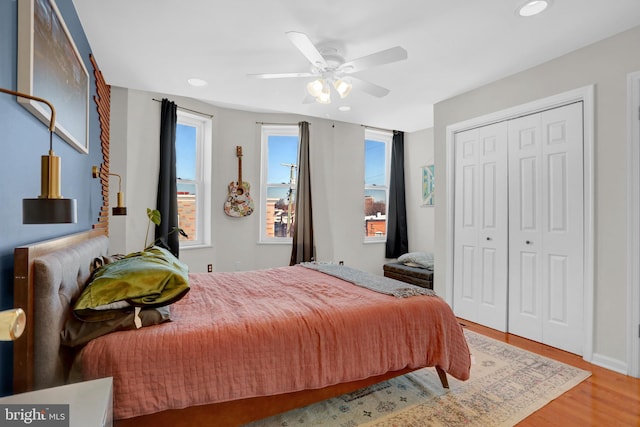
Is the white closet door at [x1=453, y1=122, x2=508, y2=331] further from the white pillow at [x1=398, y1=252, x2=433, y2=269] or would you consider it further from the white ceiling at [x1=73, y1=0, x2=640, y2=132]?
the white pillow at [x1=398, y1=252, x2=433, y2=269]

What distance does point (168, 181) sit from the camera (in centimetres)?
375

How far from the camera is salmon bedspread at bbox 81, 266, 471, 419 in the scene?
51.8 inches

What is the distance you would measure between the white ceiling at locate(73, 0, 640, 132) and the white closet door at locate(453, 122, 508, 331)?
672mm

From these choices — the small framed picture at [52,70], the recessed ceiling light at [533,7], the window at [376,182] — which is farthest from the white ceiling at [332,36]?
the window at [376,182]

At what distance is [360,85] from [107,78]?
2.44 metres

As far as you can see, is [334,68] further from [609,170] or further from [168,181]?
[168,181]

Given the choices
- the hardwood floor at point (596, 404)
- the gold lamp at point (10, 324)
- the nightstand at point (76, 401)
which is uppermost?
the gold lamp at point (10, 324)

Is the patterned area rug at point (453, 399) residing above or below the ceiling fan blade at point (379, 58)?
below

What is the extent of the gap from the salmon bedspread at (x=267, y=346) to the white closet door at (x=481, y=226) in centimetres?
153

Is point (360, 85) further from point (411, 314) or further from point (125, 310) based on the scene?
point (125, 310)

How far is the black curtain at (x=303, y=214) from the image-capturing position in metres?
4.65

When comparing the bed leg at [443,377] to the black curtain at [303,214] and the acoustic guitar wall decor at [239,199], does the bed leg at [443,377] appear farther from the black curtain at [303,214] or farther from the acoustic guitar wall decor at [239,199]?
the acoustic guitar wall decor at [239,199]

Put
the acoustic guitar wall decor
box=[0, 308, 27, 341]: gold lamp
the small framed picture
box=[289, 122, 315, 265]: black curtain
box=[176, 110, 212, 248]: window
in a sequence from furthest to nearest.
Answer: box=[289, 122, 315, 265]: black curtain, the acoustic guitar wall decor, box=[176, 110, 212, 248]: window, the small framed picture, box=[0, 308, 27, 341]: gold lamp

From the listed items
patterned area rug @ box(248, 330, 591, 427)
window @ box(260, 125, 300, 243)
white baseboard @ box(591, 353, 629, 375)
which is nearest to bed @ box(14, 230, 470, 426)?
patterned area rug @ box(248, 330, 591, 427)
